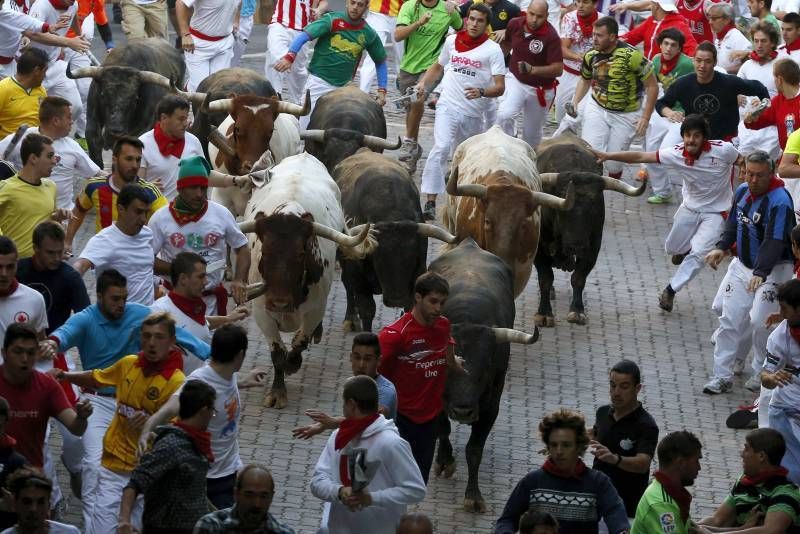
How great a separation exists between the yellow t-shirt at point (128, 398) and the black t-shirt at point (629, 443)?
2.42 metres

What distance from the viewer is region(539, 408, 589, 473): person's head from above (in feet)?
26.6

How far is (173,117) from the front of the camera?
13078 mm

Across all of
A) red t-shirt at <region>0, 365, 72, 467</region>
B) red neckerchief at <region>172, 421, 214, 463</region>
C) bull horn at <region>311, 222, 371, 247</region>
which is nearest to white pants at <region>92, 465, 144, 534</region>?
red t-shirt at <region>0, 365, 72, 467</region>

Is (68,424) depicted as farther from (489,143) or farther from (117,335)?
(489,143)

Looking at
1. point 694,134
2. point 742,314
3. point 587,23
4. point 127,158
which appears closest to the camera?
point 127,158

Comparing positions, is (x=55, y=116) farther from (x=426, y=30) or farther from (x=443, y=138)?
(x=426, y=30)

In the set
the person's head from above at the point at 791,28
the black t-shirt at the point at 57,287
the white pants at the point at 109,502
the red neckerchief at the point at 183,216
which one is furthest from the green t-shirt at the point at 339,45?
the white pants at the point at 109,502

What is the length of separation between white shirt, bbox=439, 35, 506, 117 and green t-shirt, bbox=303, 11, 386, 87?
783mm

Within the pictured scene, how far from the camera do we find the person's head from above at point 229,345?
348 inches

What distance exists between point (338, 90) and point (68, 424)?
898cm

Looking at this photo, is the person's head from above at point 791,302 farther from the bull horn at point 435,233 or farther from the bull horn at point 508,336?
the bull horn at point 435,233

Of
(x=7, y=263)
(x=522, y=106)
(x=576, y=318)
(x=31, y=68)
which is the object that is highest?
(x=7, y=263)

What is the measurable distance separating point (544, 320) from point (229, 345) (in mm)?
6536

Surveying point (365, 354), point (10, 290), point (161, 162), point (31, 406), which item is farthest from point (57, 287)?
point (161, 162)
